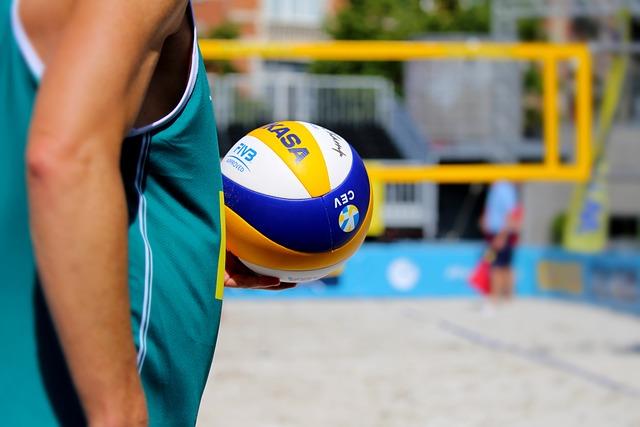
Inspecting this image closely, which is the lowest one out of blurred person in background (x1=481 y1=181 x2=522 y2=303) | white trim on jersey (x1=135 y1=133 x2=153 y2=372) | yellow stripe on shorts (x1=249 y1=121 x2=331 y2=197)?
blurred person in background (x1=481 y1=181 x2=522 y2=303)

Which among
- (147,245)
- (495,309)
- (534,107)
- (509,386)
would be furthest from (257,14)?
(147,245)

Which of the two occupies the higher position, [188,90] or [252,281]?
[188,90]

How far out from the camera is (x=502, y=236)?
10.9 metres

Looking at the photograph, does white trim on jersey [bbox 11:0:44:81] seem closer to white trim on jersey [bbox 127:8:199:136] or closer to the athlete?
the athlete

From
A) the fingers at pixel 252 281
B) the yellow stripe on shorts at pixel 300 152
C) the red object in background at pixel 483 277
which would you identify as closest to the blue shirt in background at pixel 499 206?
the red object in background at pixel 483 277

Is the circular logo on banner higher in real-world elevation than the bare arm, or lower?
lower

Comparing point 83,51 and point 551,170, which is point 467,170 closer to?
point 551,170

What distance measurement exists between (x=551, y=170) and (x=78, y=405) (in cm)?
818

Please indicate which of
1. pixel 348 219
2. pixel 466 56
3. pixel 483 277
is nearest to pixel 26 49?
pixel 348 219

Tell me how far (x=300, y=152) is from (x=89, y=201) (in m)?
0.91

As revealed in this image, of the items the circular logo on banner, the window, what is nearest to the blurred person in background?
the circular logo on banner

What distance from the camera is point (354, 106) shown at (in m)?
20.6

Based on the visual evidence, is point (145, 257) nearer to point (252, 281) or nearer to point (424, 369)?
point (252, 281)

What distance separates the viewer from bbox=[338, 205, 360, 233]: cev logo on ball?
1738 millimetres
